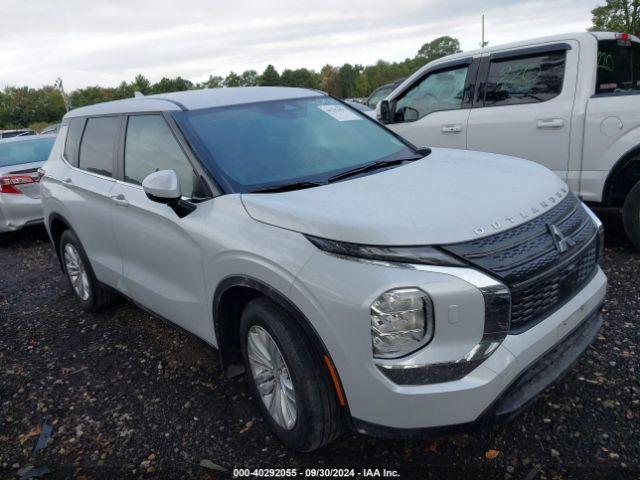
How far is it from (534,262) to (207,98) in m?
2.23

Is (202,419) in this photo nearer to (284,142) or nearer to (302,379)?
(302,379)

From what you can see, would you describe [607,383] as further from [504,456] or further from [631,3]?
[631,3]

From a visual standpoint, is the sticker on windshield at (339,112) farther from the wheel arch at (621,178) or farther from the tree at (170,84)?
the tree at (170,84)


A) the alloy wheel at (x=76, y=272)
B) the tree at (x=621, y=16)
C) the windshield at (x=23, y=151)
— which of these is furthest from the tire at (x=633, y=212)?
the tree at (x=621, y=16)

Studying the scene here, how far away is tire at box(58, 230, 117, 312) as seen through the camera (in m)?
4.34

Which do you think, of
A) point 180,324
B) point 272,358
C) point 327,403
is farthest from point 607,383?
point 180,324

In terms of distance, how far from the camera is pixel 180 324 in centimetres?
320

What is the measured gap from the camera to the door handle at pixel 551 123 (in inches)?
183

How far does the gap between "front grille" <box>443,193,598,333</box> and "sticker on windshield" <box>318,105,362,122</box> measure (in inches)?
63.0

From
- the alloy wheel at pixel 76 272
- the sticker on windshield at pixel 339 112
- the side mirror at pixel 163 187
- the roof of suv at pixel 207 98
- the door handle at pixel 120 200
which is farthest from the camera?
the alloy wheel at pixel 76 272

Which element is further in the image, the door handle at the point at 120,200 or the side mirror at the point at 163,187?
the door handle at the point at 120,200

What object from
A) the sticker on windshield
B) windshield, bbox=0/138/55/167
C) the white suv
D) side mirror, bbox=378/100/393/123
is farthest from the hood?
windshield, bbox=0/138/55/167

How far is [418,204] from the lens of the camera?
230 cm

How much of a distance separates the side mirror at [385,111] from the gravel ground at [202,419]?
106 inches
